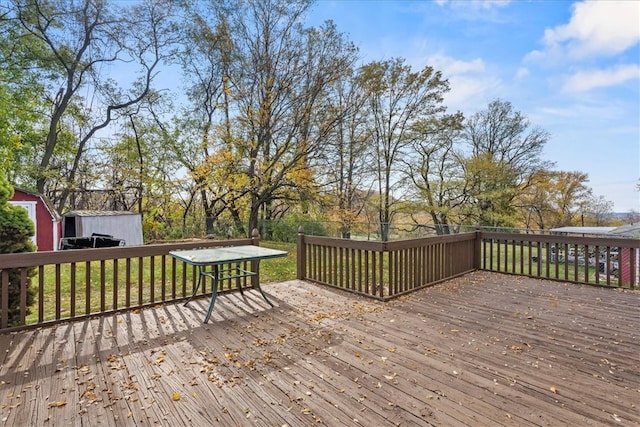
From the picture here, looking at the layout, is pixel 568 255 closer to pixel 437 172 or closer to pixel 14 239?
pixel 14 239

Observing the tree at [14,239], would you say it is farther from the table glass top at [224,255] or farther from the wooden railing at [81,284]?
the table glass top at [224,255]

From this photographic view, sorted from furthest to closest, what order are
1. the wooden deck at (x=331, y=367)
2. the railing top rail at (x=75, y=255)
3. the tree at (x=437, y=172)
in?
1. the tree at (x=437, y=172)
2. the railing top rail at (x=75, y=255)
3. the wooden deck at (x=331, y=367)

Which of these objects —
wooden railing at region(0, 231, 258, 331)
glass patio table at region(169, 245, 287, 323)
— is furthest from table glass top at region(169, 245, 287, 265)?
wooden railing at region(0, 231, 258, 331)

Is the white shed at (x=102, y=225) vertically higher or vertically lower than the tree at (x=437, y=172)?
lower

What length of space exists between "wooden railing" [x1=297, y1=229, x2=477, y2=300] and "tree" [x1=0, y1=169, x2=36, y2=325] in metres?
3.30

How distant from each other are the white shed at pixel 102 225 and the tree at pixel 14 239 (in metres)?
8.25

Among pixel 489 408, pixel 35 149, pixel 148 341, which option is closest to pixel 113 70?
pixel 35 149

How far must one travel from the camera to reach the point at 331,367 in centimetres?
228

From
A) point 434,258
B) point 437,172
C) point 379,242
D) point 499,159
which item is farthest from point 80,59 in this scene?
point 499,159

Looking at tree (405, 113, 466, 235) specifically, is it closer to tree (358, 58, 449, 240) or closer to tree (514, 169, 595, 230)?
tree (358, 58, 449, 240)

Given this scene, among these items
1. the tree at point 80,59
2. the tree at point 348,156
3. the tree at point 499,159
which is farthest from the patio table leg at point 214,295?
the tree at point 499,159

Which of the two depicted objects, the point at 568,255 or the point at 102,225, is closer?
the point at 568,255

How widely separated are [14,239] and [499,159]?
1675 centimetres

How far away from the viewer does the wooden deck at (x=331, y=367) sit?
1.74m
